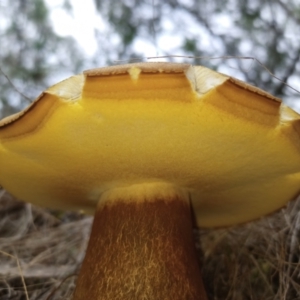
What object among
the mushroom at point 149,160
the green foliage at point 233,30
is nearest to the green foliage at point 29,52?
the green foliage at point 233,30

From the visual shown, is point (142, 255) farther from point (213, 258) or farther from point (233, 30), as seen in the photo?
point (233, 30)

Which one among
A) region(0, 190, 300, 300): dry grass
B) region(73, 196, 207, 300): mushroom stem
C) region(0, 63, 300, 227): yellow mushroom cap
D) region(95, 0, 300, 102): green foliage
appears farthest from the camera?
region(95, 0, 300, 102): green foliage

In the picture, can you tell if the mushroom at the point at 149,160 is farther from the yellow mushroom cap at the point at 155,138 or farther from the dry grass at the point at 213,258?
the dry grass at the point at 213,258

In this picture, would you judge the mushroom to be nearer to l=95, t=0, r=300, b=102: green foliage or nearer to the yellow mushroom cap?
the yellow mushroom cap

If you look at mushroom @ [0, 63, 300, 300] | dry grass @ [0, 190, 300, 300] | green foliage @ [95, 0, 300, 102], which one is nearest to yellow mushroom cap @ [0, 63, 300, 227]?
mushroom @ [0, 63, 300, 300]

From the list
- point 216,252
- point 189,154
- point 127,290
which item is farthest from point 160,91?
point 216,252

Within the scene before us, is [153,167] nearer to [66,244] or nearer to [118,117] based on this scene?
[118,117]

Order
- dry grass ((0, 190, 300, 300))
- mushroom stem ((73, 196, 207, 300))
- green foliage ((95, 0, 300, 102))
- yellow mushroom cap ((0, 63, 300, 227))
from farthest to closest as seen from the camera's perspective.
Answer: green foliage ((95, 0, 300, 102))
dry grass ((0, 190, 300, 300))
mushroom stem ((73, 196, 207, 300))
yellow mushroom cap ((0, 63, 300, 227))
